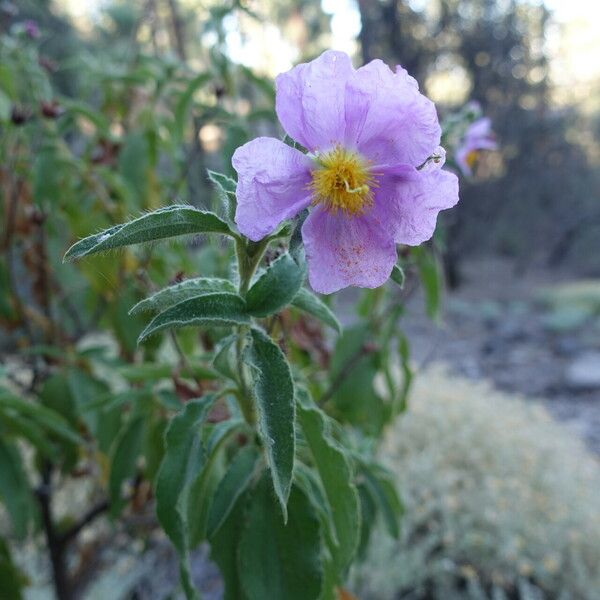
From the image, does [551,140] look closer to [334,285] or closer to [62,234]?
[62,234]

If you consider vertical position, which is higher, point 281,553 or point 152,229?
point 152,229

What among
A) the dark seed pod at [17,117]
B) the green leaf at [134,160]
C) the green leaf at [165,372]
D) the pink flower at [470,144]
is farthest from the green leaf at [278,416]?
the green leaf at [134,160]

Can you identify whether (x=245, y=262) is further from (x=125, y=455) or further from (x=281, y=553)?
(x=125, y=455)

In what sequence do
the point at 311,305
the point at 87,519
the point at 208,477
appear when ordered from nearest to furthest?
the point at 311,305 → the point at 208,477 → the point at 87,519

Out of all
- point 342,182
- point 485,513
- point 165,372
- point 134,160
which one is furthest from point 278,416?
point 485,513

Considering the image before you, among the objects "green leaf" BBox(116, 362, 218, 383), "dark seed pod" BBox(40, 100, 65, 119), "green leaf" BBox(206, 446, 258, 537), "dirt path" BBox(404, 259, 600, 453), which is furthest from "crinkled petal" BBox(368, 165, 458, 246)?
"dirt path" BBox(404, 259, 600, 453)

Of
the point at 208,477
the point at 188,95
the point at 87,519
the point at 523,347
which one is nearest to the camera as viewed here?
the point at 208,477
